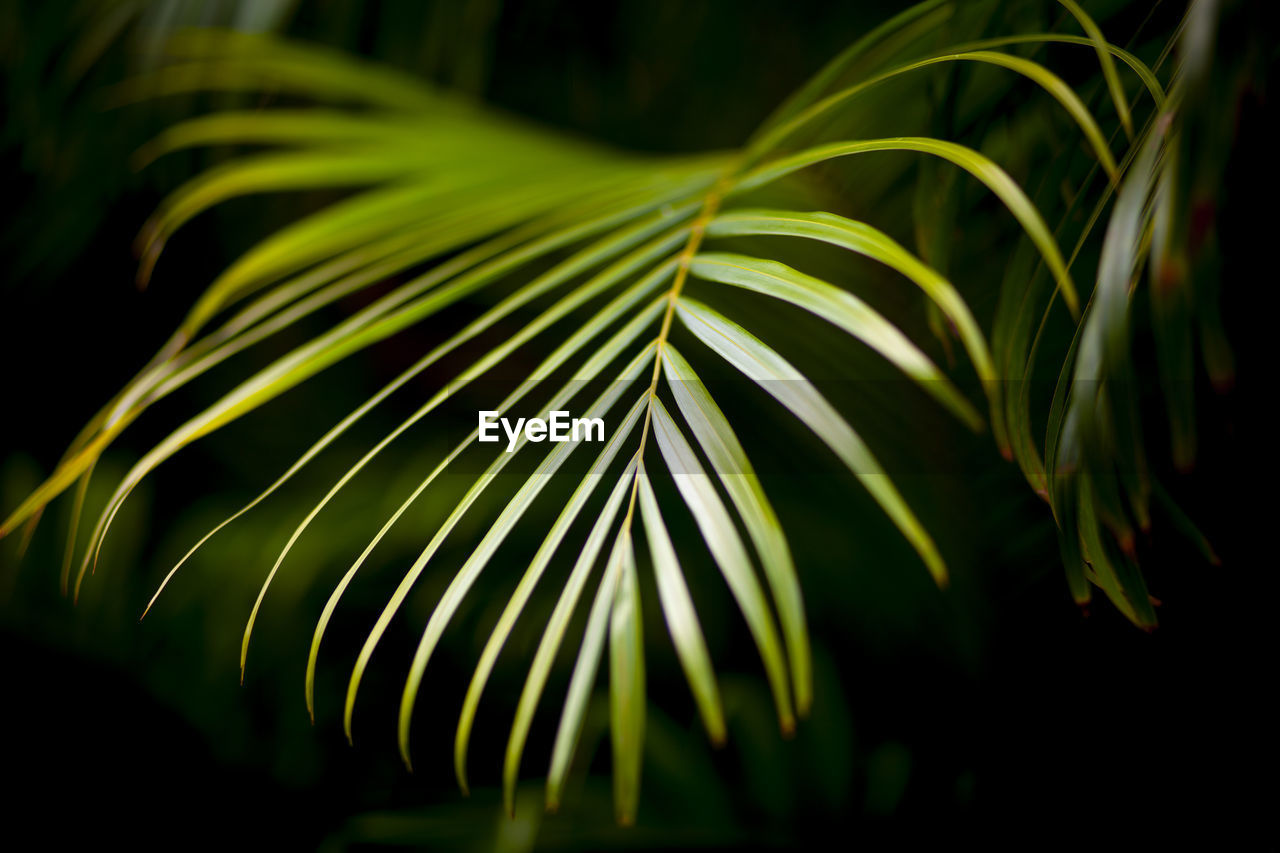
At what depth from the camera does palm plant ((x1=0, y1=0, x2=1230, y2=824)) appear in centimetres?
19

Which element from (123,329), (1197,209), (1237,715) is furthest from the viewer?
(123,329)

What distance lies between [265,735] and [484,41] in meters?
0.74

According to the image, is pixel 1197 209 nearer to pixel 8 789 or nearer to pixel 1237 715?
pixel 1237 715

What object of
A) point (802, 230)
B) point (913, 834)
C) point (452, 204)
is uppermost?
point (452, 204)

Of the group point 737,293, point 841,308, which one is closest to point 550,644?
point 841,308

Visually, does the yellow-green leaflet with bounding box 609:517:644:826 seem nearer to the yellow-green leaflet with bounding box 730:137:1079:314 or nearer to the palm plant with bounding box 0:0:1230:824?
the palm plant with bounding box 0:0:1230:824

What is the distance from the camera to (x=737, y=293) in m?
0.55

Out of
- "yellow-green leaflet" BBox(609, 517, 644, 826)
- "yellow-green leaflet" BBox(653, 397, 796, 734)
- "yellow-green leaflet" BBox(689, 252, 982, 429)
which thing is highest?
"yellow-green leaflet" BBox(689, 252, 982, 429)

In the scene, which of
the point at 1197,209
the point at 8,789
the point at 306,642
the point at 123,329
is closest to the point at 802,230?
the point at 1197,209

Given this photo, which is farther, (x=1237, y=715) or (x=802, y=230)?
(x=1237, y=715)

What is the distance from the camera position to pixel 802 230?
245mm

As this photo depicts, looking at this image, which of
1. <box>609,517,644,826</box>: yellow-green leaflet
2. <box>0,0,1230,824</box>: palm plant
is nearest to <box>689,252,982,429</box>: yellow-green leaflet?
<box>0,0,1230,824</box>: palm plant

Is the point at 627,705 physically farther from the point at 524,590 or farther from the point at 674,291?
the point at 674,291

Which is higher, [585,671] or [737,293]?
[737,293]
